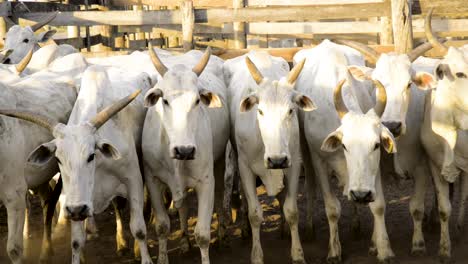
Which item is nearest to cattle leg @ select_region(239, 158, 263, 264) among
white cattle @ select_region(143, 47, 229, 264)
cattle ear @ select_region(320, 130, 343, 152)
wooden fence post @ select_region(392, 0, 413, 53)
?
white cattle @ select_region(143, 47, 229, 264)

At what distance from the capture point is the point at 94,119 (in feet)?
26.0

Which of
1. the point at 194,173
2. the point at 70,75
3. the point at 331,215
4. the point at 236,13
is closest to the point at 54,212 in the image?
the point at 70,75

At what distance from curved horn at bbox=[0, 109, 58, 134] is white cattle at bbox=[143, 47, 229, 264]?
0.90 m

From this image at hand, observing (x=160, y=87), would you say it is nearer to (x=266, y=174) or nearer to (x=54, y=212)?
(x=266, y=174)

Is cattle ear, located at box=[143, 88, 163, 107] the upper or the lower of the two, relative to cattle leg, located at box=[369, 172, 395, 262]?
upper

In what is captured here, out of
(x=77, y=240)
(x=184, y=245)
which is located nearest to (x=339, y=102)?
(x=184, y=245)

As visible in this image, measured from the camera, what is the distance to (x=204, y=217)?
8.51 m

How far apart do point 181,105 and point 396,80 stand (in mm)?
A: 2102

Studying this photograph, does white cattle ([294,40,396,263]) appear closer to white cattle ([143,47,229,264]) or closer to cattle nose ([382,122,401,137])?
cattle nose ([382,122,401,137])

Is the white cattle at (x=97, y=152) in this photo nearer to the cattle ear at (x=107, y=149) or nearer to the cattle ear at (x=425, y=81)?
the cattle ear at (x=107, y=149)

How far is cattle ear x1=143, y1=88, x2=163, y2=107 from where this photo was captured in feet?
27.1

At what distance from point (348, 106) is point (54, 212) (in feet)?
11.7

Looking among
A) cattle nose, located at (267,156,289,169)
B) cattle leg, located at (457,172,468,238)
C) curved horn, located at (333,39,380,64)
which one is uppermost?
curved horn, located at (333,39,380,64)

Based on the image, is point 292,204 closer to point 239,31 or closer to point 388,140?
point 388,140
